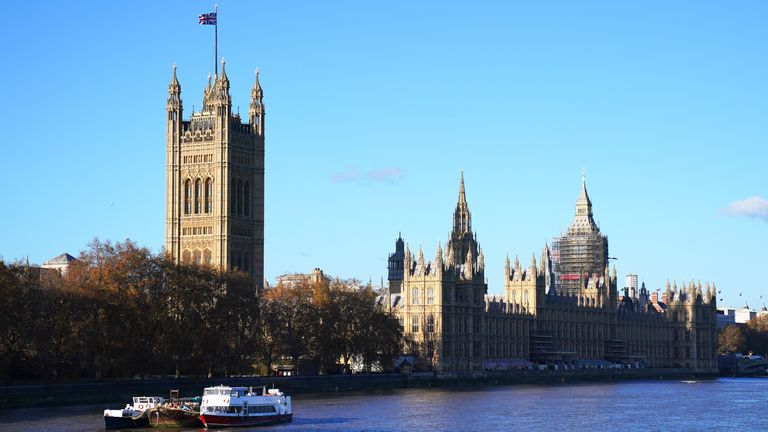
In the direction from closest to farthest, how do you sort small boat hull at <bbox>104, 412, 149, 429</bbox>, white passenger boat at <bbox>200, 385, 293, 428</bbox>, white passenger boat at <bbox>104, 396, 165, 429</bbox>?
small boat hull at <bbox>104, 412, 149, 429</bbox> → white passenger boat at <bbox>104, 396, 165, 429</bbox> → white passenger boat at <bbox>200, 385, 293, 428</bbox>

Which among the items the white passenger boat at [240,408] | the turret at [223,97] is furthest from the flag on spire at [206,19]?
the white passenger boat at [240,408]

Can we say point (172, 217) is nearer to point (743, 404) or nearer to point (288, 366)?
point (288, 366)

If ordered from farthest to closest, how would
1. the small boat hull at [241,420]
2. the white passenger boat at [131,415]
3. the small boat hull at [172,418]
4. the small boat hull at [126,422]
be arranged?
the small boat hull at [241,420], the small boat hull at [172,418], the white passenger boat at [131,415], the small boat hull at [126,422]

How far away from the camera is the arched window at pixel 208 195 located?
189500 millimetres

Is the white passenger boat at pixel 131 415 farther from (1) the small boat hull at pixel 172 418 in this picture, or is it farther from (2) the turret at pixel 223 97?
(2) the turret at pixel 223 97

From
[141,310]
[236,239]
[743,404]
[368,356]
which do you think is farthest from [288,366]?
[743,404]

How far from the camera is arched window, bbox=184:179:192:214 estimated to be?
19075cm

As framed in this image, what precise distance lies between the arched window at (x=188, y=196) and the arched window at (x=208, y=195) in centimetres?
224

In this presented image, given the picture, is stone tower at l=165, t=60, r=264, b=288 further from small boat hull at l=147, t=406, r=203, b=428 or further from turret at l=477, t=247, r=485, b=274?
small boat hull at l=147, t=406, r=203, b=428

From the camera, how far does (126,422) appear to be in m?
103

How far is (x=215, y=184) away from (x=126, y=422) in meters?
88.6

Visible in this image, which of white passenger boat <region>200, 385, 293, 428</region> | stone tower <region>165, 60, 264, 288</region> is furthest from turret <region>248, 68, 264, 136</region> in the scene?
white passenger boat <region>200, 385, 293, 428</region>

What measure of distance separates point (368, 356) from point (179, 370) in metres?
33.7

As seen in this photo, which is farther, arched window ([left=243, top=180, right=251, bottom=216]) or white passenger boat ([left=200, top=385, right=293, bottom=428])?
arched window ([left=243, top=180, right=251, bottom=216])
